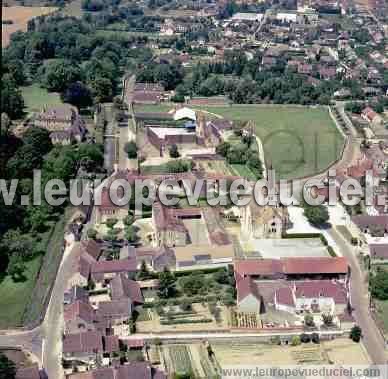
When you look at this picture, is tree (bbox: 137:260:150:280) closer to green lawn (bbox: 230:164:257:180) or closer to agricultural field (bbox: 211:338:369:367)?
agricultural field (bbox: 211:338:369:367)

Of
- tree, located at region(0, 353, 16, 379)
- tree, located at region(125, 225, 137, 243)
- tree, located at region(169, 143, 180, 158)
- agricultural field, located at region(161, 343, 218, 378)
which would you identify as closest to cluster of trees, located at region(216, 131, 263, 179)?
tree, located at region(169, 143, 180, 158)

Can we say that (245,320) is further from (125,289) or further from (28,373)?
(28,373)

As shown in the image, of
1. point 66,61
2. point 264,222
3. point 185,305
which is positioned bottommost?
point 185,305

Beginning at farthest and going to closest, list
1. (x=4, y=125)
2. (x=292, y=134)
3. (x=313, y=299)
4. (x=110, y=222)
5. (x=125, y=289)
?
(x=292, y=134) → (x=4, y=125) → (x=110, y=222) → (x=125, y=289) → (x=313, y=299)

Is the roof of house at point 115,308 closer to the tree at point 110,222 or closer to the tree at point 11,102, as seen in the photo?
the tree at point 110,222

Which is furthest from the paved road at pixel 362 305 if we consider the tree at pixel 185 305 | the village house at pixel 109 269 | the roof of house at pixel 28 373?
the roof of house at pixel 28 373

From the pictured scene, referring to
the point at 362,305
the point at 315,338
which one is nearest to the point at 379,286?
the point at 362,305
